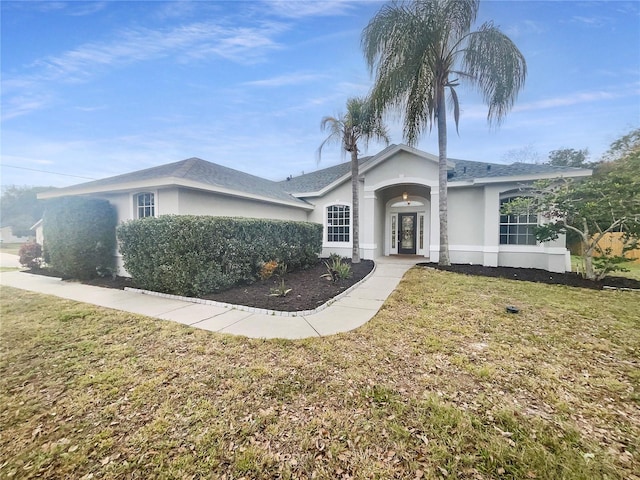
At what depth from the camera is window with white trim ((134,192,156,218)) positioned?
8.91 m

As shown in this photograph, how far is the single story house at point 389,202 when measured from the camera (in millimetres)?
8914

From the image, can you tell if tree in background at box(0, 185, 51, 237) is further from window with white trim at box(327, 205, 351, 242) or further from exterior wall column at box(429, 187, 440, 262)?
exterior wall column at box(429, 187, 440, 262)

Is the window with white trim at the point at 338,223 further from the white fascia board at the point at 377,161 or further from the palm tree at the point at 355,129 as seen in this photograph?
the palm tree at the point at 355,129

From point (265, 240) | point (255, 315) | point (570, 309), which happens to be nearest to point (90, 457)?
point (255, 315)

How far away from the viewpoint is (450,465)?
2053mm

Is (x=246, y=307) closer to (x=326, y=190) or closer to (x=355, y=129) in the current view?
(x=355, y=129)

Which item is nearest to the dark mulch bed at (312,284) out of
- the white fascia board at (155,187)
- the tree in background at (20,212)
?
the white fascia board at (155,187)

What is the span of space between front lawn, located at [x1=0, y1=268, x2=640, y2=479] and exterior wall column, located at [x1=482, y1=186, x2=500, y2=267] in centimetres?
573

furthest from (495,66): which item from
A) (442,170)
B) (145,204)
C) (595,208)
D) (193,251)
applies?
(145,204)

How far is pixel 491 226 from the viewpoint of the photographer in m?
10.4

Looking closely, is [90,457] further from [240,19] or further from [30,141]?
[30,141]

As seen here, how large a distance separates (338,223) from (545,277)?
8372 millimetres

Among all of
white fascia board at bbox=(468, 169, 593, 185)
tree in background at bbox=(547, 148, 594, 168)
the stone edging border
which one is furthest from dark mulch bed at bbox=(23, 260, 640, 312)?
tree in background at bbox=(547, 148, 594, 168)

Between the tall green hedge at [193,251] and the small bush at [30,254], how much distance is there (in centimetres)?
753
